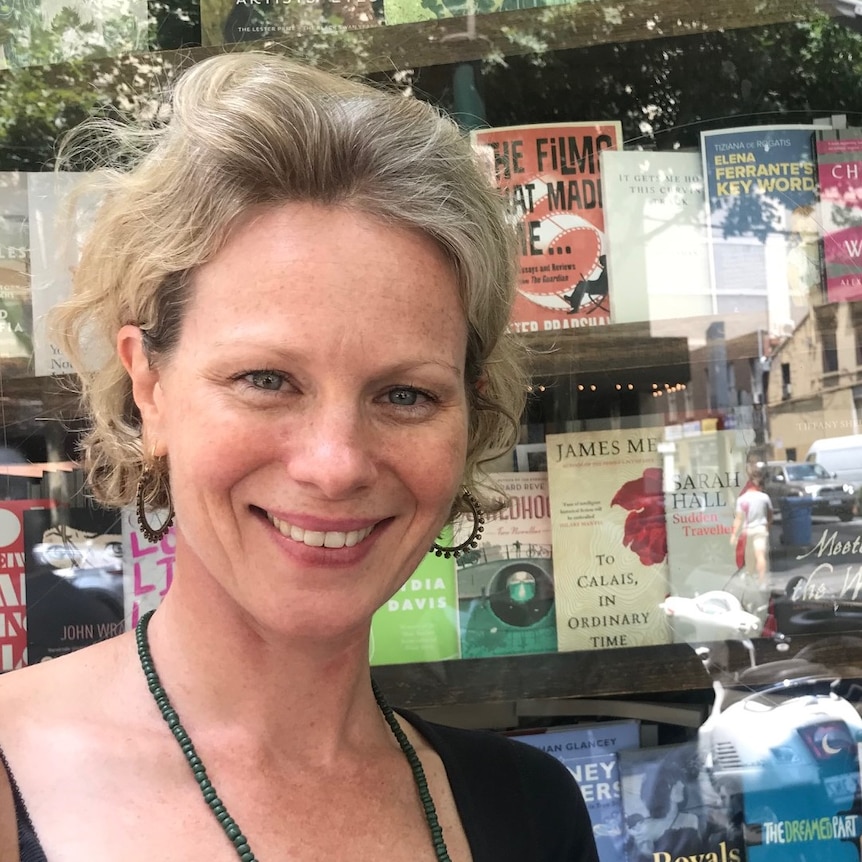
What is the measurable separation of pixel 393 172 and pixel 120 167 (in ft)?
1.00

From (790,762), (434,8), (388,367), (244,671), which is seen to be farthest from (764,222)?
(244,671)

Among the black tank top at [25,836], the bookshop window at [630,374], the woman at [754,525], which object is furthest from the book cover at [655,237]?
the black tank top at [25,836]

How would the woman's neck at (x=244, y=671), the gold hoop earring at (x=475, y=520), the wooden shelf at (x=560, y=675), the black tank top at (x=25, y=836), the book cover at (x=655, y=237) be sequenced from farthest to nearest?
1. the book cover at (x=655, y=237)
2. the wooden shelf at (x=560, y=675)
3. the gold hoop earring at (x=475, y=520)
4. the woman's neck at (x=244, y=671)
5. the black tank top at (x=25, y=836)

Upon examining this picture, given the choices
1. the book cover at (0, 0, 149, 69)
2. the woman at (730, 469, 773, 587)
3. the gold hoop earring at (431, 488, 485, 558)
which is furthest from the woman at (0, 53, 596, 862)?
the woman at (730, 469, 773, 587)

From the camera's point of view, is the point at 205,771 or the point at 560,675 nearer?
the point at 205,771

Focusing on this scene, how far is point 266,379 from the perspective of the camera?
2.13ft

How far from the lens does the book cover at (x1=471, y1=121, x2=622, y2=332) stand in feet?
4.51

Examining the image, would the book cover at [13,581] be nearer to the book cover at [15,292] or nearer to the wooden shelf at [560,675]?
the book cover at [15,292]

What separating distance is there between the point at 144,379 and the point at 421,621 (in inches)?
29.8

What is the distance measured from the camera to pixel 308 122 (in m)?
0.68

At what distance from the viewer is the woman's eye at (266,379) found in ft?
A: 2.12

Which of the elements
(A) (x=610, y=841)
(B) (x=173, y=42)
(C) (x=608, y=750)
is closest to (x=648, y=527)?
(C) (x=608, y=750)

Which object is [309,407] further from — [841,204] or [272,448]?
[841,204]

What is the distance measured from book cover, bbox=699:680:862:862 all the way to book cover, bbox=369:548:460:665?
47 centimetres
